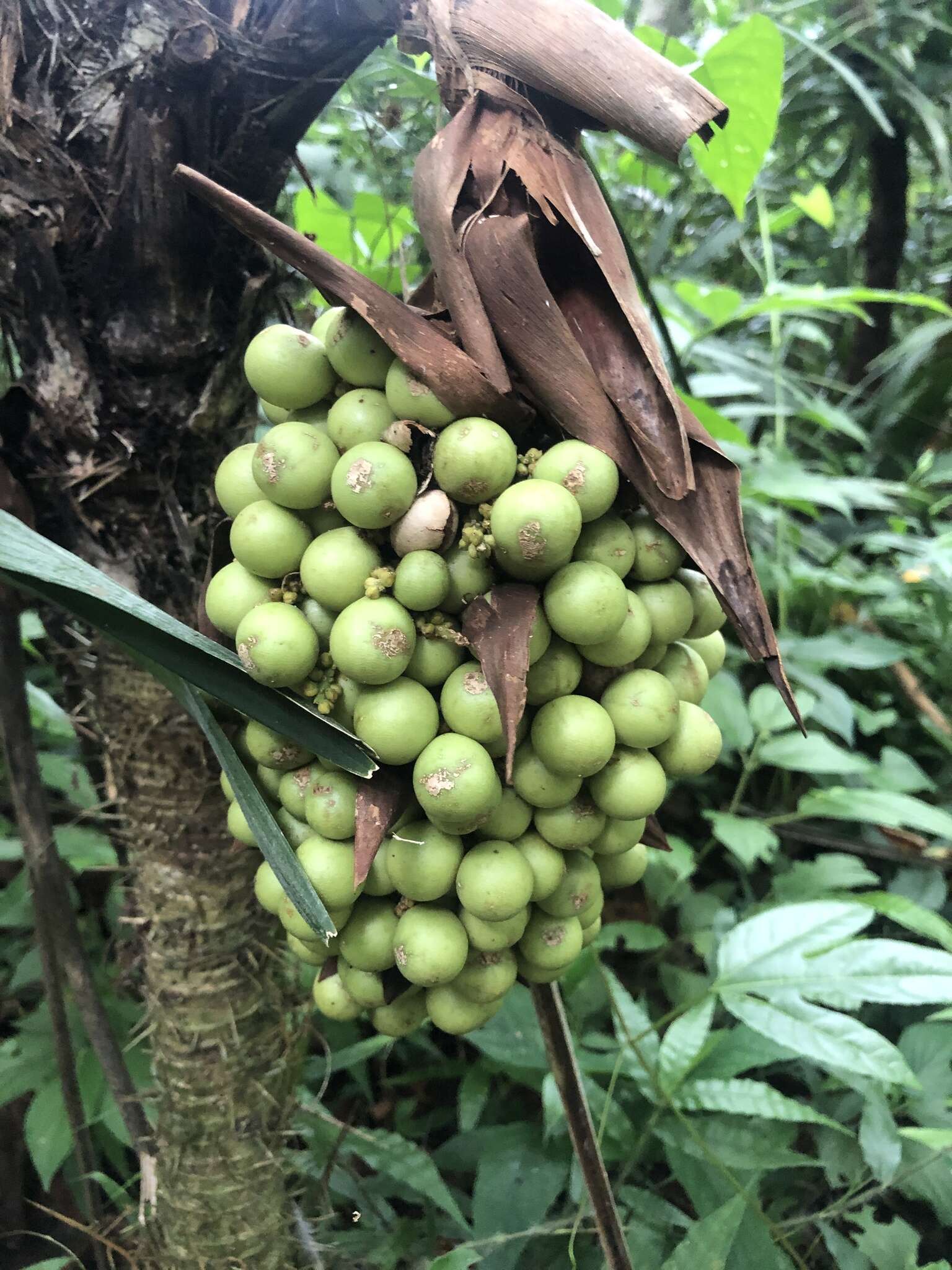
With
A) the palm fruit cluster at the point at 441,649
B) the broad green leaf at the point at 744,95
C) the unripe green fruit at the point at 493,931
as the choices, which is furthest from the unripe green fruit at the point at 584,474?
the broad green leaf at the point at 744,95

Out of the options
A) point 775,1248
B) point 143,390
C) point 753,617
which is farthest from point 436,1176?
point 143,390

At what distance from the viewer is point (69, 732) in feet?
4.64

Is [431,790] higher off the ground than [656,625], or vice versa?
[656,625]

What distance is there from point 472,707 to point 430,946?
0.19m

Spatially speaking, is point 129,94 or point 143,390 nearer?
point 129,94

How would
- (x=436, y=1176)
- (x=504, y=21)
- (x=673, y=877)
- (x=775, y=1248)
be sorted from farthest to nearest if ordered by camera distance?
(x=673, y=877) < (x=436, y=1176) < (x=775, y=1248) < (x=504, y=21)

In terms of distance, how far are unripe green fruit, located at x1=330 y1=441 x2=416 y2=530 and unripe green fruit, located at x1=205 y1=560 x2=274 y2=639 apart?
10 centimetres

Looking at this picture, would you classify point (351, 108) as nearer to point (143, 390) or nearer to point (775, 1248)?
point (143, 390)

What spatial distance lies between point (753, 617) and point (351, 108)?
93 cm

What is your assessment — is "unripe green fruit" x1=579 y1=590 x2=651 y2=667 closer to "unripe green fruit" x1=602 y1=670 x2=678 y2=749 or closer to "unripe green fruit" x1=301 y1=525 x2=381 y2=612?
"unripe green fruit" x1=602 y1=670 x2=678 y2=749

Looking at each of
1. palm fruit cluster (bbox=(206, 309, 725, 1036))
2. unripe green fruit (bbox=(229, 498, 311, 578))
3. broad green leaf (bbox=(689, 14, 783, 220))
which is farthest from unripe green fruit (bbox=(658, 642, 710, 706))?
broad green leaf (bbox=(689, 14, 783, 220))

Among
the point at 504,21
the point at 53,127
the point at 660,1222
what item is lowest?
the point at 660,1222

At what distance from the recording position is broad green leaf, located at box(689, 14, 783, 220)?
1.01 metres

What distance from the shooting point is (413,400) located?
56 centimetres
